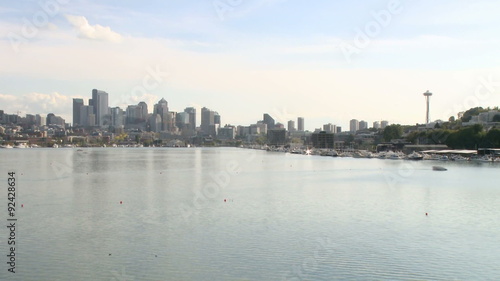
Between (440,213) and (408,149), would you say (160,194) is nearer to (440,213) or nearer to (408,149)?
(440,213)

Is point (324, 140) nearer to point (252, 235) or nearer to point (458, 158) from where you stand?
point (458, 158)

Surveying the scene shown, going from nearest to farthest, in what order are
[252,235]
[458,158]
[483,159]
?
[252,235] → [483,159] → [458,158]

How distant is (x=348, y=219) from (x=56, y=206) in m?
17.3

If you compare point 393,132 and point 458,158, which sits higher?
point 393,132

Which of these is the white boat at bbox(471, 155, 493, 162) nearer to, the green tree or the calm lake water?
the calm lake water

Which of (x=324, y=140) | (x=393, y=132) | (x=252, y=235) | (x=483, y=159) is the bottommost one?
(x=252, y=235)

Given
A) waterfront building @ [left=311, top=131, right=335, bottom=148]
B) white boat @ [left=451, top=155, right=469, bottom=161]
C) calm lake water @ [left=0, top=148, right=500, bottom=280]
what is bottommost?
calm lake water @ [left=0, top=148, right=500, bottom=280]

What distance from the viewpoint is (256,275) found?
15.8 m

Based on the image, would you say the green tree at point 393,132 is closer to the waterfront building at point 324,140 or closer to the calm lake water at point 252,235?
the waterfront building at point 324,140

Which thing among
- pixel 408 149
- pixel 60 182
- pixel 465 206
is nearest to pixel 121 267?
pixel 465 206

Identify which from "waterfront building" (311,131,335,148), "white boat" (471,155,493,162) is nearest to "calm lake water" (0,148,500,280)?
"white boat" (471,155,493,162)

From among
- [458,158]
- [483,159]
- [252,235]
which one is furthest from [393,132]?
[252,235]

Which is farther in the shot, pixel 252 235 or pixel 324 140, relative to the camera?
pixel 324 140

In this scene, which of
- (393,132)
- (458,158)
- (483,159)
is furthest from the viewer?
(393,132)
